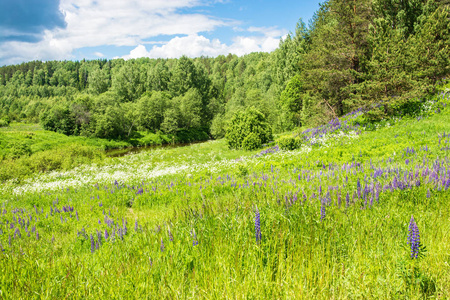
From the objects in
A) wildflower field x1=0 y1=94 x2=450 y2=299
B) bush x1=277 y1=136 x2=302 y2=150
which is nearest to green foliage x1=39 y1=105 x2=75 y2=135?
bush x1=277 y1=136 x2=302 y2=150

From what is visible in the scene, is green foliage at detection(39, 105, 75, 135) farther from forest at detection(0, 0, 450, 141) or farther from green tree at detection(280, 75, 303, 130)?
green tree at detection(280, 75, 303, 130)

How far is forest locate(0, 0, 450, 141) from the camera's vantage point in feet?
49.3

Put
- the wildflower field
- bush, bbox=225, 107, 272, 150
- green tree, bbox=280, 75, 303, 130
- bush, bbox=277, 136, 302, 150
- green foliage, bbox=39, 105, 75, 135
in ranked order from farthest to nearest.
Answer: green foliage, bbox=39, 105, 75, 135 → green tree, bbox=280, 75, 303, 130 → bush, bbox=225, 107, 272, 150 → bush, bbox=277, 136, 302, 150 → the wildflower field

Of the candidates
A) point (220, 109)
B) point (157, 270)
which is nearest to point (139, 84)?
point (220, 109)

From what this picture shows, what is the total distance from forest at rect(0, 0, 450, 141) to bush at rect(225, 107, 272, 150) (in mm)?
4577

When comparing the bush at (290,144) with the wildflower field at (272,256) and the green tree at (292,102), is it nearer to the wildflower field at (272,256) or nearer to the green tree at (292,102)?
the wildflower field at (272,256)

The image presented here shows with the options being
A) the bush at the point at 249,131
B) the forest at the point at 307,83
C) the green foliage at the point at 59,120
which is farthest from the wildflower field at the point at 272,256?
the green foliage at the point at 59,120

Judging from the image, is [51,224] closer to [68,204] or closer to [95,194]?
[68,204]

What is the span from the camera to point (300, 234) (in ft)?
10.4

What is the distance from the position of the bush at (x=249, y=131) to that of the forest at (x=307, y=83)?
4577 mm

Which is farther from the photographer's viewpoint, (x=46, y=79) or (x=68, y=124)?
(x=46, y=79)

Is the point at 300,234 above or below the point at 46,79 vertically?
below

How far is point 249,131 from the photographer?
23.2m

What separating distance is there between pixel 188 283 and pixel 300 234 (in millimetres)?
1550
